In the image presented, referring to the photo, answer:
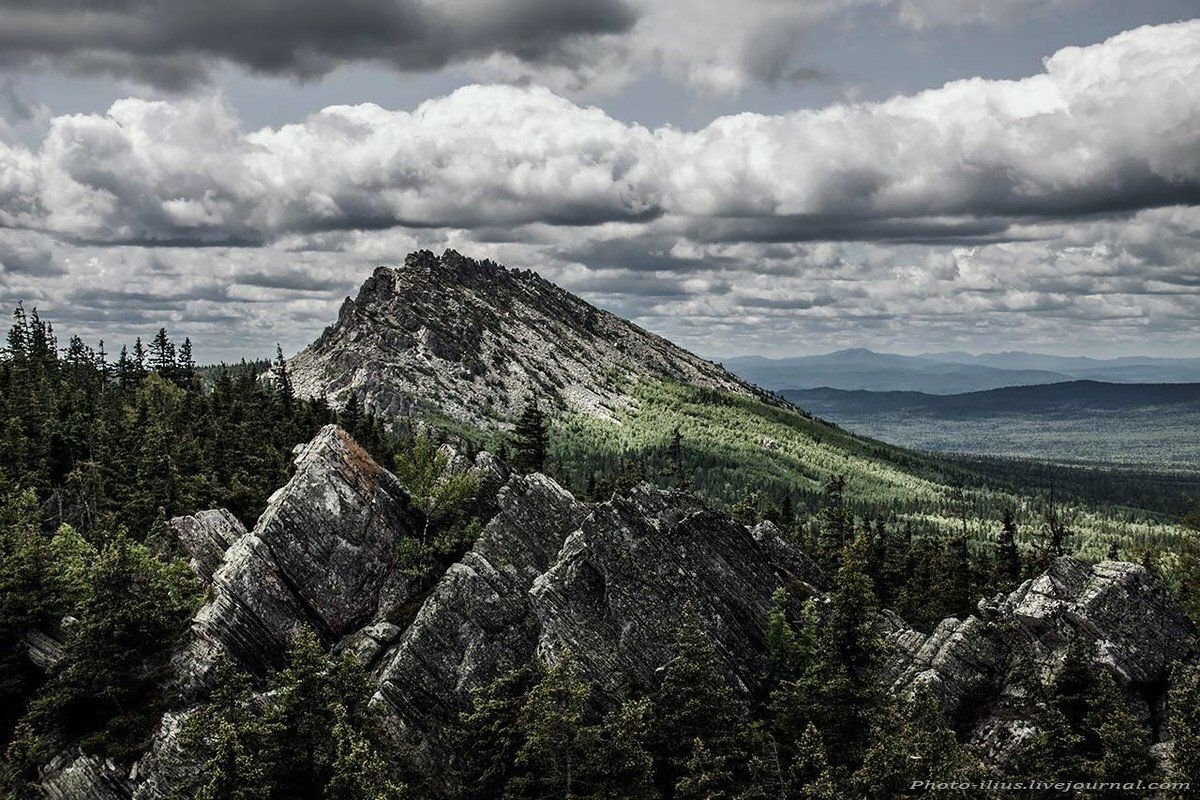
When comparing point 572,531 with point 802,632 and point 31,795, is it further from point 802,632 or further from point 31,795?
point 31,795

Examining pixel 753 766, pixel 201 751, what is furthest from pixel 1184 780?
pixel 201 751

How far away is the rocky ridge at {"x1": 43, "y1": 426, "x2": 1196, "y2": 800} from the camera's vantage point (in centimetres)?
5344

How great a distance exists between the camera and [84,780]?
47875 millimetres

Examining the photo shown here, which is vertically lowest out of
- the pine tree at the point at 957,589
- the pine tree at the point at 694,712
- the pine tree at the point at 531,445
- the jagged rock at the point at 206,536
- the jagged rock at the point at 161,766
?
the pine tree at the point at 957,589

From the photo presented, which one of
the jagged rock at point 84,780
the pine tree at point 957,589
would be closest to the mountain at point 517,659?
the jagged rock at point 84,780

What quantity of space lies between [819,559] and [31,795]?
93.4 m

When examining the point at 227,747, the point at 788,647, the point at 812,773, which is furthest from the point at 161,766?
the point at 788,647

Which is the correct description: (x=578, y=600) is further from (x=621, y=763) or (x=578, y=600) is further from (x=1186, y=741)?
(x=1186, y=741)

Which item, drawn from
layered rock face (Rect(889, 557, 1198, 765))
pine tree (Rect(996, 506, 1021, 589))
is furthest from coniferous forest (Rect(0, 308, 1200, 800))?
pine tree (Rect(996, 506, 1021, 589))

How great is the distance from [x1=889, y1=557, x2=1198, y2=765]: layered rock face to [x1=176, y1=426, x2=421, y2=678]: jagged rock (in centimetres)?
4110

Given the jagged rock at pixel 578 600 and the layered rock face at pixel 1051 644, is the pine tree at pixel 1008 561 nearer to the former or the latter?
the layered rock face at pixel 1051 644

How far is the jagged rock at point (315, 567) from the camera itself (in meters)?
56.9

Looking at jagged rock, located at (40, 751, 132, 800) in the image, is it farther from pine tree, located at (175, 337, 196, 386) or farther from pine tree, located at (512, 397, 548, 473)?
pine tree, located at (175, 337, 196, 386)

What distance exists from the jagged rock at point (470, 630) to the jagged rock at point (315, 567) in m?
6.25
